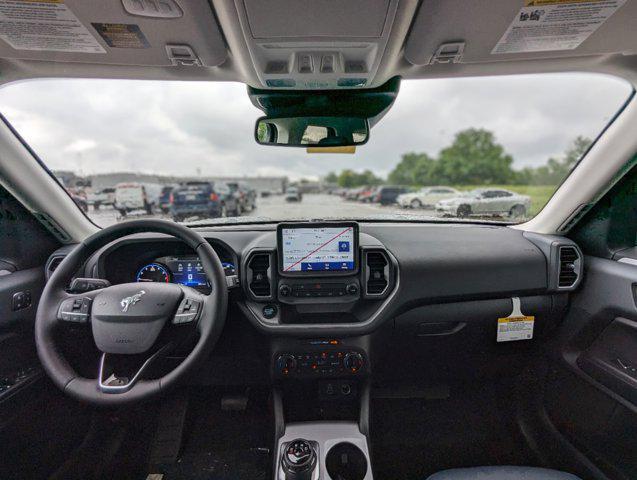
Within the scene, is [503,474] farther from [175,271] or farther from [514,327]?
[175,271]

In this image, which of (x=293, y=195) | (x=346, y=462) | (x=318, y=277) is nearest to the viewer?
(x=346, y=462)

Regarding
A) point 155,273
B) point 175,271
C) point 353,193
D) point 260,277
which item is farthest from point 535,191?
point 155,273

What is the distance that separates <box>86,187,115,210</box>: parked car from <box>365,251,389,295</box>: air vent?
1.58m

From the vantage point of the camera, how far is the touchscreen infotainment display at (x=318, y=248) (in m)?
2.30

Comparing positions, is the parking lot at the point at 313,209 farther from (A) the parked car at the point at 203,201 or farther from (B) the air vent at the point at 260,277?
(B) the air vent at the point at 260,277

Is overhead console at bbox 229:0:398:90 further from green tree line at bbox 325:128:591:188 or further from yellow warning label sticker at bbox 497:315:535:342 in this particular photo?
yellow warning label sticker at bbox 497:315:535:342

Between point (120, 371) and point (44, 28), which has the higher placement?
point (44, 28)

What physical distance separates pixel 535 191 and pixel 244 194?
6.78 feet

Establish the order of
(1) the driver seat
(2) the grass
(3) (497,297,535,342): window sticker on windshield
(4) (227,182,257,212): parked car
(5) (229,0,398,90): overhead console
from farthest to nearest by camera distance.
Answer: (4) (227,182,257,212): parked car
(2) the grass
(3) (497,297,535,342): window sticker on windshield
(1) the driver seat
(5) (229,0,398,90): overhead console

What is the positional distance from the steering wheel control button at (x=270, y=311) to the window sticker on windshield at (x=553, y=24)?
1.81 m

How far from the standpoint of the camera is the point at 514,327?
8.45ft

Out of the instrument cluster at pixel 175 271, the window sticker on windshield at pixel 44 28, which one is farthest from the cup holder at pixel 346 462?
the window sticker on windshield at pixel 44 28

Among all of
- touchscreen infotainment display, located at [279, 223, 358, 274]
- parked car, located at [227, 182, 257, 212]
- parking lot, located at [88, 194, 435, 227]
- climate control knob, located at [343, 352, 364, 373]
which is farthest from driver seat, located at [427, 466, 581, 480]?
parked car, located at [227, 182, 257, 212]

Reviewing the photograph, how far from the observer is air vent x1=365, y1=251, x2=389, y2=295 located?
7.80 ft
